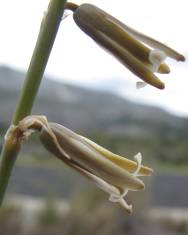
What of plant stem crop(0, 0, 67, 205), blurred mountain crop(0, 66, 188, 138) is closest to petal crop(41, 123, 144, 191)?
plant stem crop(0, 0, 67, 205)

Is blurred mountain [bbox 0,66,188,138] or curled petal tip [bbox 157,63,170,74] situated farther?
blurred mountain [bbox 0,66,188,138]

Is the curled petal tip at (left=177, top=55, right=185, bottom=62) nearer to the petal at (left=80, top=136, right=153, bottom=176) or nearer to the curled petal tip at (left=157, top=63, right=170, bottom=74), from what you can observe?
the curled petal tip at (left=157, top=63, right=170, bottom=74)

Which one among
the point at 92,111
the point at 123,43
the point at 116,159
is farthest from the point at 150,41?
the point at 92,111

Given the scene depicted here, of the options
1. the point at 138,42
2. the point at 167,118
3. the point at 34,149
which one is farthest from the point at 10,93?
the point at 138,42

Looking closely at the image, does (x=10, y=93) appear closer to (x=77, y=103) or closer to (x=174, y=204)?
(x=77, y=103)

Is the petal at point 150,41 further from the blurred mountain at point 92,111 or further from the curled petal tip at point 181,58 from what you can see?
the blurred mountain at point 92,111

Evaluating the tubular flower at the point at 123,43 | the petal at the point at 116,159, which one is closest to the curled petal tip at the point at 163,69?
the tubular flower at the point at 123,43
